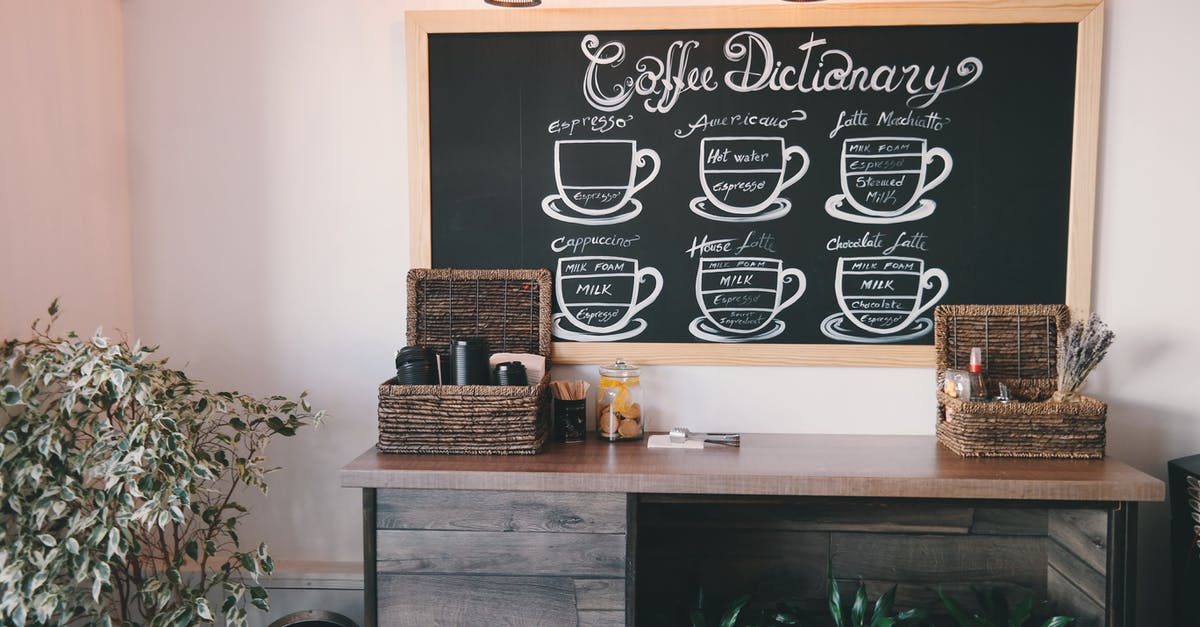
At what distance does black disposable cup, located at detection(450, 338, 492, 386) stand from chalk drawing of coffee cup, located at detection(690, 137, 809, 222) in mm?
768

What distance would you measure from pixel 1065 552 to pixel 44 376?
261 centimetres

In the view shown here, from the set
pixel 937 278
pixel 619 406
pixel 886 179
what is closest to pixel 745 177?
pixel 886 179

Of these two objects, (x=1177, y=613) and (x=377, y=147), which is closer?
(x=1177, y=613)

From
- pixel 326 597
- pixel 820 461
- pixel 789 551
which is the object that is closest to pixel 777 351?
pixel 820 461

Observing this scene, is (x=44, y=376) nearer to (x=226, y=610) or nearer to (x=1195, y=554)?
(x=226, y=610)

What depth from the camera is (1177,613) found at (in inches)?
82.7

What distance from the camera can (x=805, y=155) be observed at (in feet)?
7.52

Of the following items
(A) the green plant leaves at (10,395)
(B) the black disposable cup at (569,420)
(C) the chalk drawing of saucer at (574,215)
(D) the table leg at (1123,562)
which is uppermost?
(C) the chalk drawing of saucer at (574,215)

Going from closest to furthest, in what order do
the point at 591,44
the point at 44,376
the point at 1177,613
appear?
the point at 44,376
the point at 1177,613
the point at 591,44

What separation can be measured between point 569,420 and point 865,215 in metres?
1.05

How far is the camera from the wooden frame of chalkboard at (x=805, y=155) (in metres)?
2.22

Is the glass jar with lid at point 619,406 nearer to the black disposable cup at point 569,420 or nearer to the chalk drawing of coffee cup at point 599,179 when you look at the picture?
the black disposable cup at point 569,420

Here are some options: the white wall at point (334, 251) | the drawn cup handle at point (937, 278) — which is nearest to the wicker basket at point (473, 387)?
the white wall at point (334, 251)

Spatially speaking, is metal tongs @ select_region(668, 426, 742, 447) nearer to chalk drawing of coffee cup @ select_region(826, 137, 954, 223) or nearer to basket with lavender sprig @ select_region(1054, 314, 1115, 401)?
chalk drawing of coffee cup @ select_region(826, 137, 954, 223)
